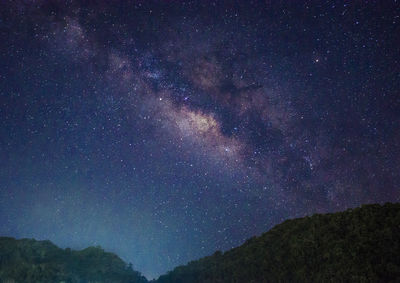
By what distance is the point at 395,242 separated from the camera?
1016 cm

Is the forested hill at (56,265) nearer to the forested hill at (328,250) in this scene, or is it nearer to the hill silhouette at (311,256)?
the hill silhouette at (311,256)

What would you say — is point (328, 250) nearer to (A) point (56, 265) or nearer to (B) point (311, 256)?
(B) point (311, 256)

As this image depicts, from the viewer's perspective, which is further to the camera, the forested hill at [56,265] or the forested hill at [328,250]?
the forested hill at [56,265]

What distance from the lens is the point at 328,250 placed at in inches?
496

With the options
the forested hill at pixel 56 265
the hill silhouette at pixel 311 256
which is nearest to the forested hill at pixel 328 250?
the hill silhouette at pixel 311 256

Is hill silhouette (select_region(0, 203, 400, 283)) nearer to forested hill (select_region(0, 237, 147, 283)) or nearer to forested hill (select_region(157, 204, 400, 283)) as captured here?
forested hill (select_region(157, 204, 400, 283))

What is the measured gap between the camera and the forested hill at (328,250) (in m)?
10.4

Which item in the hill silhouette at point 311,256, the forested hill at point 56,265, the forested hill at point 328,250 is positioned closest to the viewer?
the forested hill at point 328,250

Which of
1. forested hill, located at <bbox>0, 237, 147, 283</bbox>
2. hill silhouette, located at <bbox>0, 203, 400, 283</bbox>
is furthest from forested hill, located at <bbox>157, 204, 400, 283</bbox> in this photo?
forested hill, located at <bbox>0, 237, 147, 283</bbox>

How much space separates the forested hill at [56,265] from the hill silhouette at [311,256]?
110 millimetres

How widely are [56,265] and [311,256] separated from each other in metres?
26.5

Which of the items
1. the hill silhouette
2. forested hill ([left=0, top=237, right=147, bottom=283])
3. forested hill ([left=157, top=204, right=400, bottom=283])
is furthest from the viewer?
forested hill ([left=0, top=237, right=147, bottom=283])

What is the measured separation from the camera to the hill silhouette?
10.5 metres

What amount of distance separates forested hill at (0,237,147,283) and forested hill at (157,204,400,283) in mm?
18643
